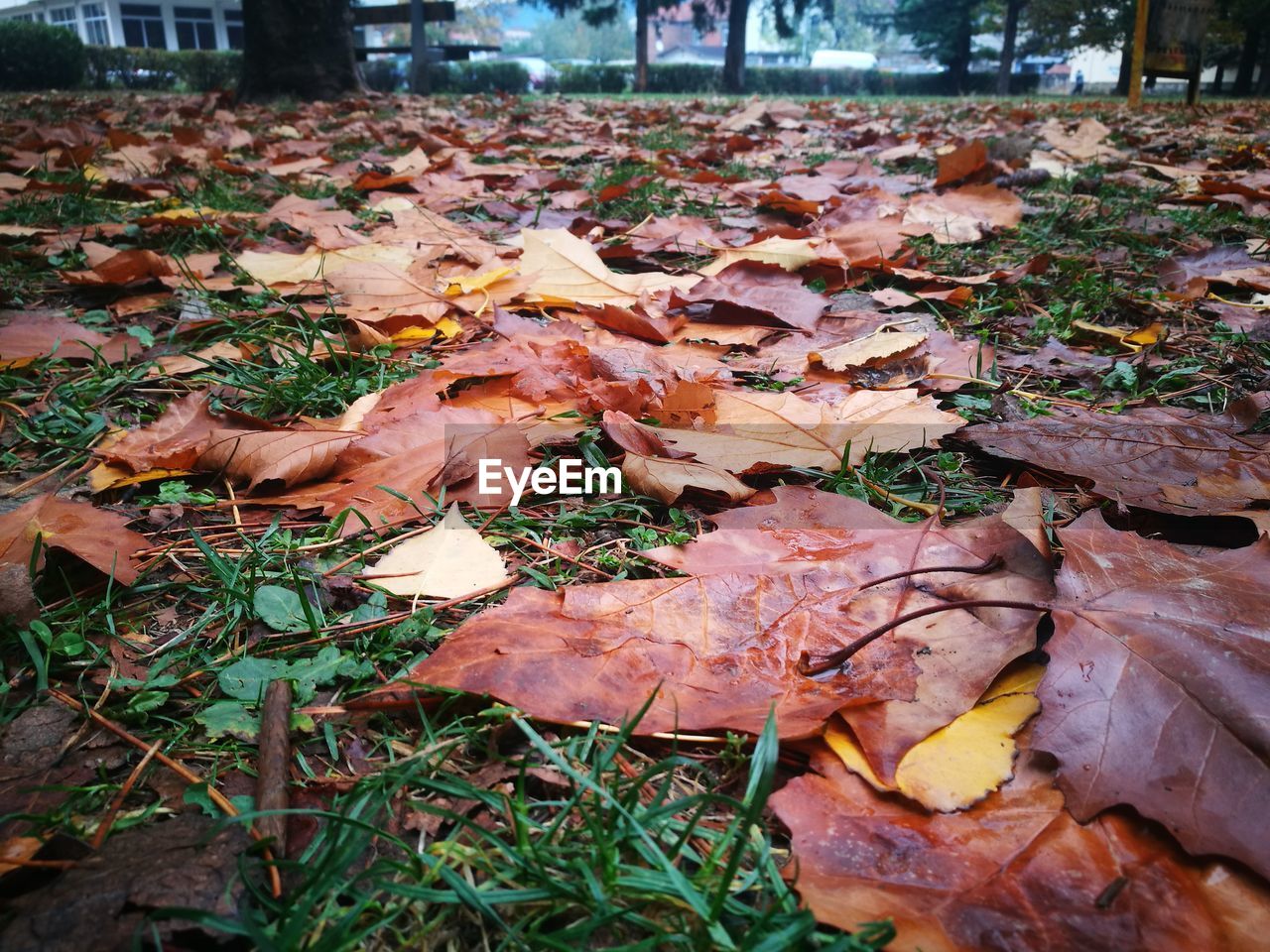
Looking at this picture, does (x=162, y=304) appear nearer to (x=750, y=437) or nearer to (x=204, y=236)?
(x=204, y=236)

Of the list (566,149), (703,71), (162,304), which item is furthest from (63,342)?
(703,71)

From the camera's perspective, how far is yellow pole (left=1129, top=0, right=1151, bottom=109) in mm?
6691

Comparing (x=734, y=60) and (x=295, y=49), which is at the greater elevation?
(x=734, y=60)

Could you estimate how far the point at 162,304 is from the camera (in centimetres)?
200

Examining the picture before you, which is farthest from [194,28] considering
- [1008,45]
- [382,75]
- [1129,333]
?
[1129,333]

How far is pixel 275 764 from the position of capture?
74 centimetres

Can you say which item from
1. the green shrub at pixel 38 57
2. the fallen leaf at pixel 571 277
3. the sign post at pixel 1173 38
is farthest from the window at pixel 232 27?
the fallen leaf at pixel 571 277

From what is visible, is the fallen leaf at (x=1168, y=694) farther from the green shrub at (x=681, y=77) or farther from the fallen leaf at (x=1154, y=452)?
the green shrub at (x=681, y=77)

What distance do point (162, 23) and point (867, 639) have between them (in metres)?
53.4

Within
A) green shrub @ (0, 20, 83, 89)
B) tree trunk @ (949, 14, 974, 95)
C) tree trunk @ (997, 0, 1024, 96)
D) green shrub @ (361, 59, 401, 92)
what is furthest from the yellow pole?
tree trunk @ (949, 14, 974, 95)

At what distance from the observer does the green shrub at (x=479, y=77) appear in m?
16.4

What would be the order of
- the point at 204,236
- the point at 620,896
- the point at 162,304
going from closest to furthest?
the point at 620,896 → the point at 162,304 → the point at 204,236

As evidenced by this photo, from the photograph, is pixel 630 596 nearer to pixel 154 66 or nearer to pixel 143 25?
pixel 154 66

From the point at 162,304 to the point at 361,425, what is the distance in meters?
1.04
